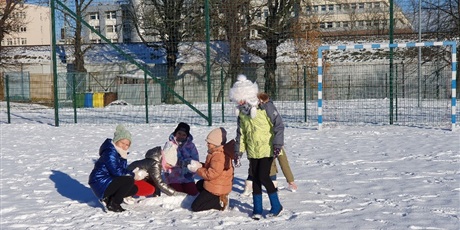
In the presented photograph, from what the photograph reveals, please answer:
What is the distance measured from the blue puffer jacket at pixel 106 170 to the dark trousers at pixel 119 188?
0.07m

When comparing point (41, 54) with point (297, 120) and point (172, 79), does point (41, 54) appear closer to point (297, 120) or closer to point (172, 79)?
point (172, 79)

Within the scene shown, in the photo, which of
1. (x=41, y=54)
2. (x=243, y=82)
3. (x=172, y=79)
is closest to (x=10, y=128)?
(x=172, y=79)

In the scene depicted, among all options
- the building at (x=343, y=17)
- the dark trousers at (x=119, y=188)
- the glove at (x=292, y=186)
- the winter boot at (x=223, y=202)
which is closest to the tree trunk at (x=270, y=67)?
the building at (x=343, y=17)

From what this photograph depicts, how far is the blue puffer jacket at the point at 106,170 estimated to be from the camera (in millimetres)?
5867

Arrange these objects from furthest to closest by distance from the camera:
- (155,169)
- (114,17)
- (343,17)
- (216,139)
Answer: (343,17), (114,17), (155,169), (216,139)

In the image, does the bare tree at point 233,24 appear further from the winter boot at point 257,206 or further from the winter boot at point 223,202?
the winter boot at point 257,206

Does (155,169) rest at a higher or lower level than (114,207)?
higher

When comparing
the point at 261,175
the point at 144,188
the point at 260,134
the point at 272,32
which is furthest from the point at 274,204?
the point at 272,32

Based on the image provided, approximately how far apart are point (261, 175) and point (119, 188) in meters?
1.49

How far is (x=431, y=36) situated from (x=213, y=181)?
16400 mm

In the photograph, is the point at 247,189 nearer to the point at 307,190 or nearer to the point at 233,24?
the point at 307,190

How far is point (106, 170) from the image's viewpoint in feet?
19.5

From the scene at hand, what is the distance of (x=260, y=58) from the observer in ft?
63.9

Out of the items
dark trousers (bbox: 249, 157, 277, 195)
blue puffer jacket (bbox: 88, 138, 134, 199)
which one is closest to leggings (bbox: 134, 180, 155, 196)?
blue puffer jacket (bbox: 88, 138, 134, 199)
